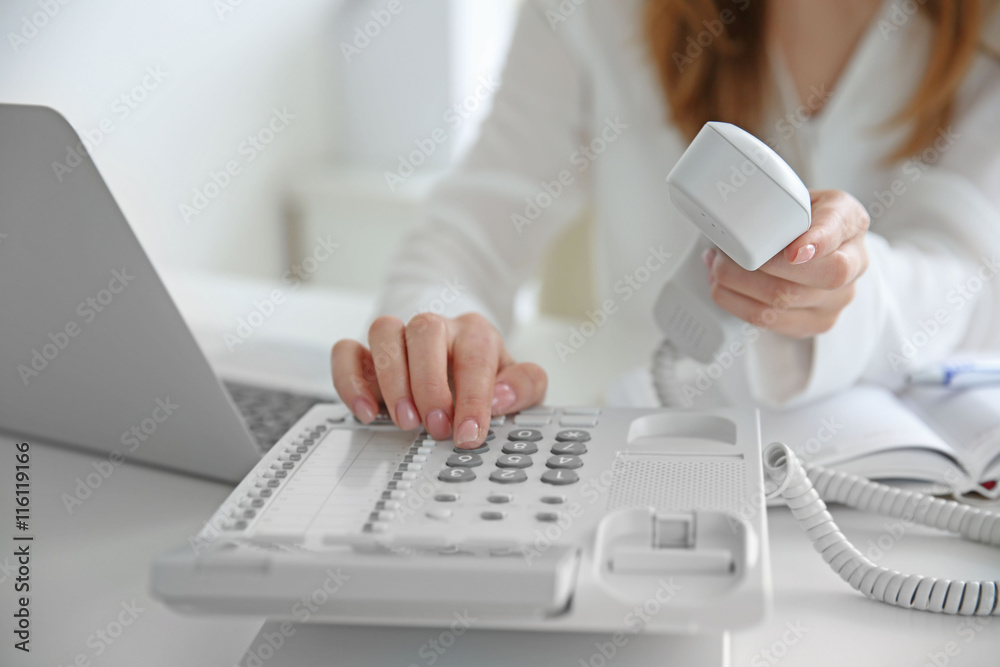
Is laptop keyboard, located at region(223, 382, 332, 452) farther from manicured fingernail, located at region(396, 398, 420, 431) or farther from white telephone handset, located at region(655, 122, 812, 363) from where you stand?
white telephone handset, located at region(655, 122, 812, 363)

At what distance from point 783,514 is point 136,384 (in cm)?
37

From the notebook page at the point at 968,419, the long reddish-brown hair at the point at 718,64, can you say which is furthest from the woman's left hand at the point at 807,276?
the long reddish-brown hair at the point at 718,64

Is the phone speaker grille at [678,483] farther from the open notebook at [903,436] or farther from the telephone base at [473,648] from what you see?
the open notebook at [903,436]

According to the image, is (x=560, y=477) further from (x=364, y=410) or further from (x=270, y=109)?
(x=270, y=109)

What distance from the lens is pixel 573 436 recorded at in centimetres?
→ 43

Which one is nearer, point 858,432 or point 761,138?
point 858,432

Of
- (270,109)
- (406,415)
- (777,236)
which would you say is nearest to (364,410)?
(406,415)

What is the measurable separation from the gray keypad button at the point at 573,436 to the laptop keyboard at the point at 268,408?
0.20 m

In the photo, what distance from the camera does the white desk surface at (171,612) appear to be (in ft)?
1.16

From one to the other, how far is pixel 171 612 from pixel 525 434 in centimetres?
19

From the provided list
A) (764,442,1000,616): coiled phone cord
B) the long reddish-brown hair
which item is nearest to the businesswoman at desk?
the long reddish-brown hair

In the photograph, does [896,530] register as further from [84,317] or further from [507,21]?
[507,21]

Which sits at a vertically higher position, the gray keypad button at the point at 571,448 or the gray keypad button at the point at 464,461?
the gray keypad button at the point at 464,461

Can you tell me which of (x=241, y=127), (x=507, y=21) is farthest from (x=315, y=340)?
(x=507, y=21)
